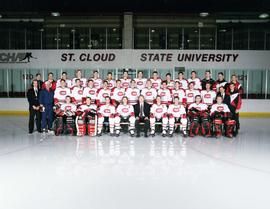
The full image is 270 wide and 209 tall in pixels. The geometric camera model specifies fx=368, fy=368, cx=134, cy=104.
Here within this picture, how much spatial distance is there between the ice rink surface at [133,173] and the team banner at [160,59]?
240 inches

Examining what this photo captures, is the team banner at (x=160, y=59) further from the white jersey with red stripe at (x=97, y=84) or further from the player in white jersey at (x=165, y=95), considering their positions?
the player in white jersey at (x=165, y=95)

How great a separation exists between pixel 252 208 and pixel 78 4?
8.57 m

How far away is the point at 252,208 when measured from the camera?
11.9 feet

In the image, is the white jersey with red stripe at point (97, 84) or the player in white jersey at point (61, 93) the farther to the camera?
the white jersey with red stripe at point (97, 84)

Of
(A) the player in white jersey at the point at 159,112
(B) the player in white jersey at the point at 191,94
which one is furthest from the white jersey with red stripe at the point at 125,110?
(B) the player in white jersey at the point at 191,94

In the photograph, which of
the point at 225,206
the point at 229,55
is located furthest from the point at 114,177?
the point at 229,55

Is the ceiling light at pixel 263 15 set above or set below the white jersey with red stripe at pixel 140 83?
above

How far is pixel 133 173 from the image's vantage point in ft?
16.3

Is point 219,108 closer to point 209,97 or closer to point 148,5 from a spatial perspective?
point 209,97

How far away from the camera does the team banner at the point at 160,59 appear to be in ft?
44.8

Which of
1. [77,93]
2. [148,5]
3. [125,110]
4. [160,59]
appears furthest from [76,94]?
[160,59]

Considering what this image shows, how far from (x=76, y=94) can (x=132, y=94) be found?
4.39 feet

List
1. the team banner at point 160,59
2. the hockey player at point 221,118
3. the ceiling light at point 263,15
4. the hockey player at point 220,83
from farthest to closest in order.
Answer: the ceiling light at point 263,15 → the team banner at point 160,59 → the hockey player at point 220,83 → the hockey player at point 221,118

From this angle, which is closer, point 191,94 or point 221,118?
point 221,118
